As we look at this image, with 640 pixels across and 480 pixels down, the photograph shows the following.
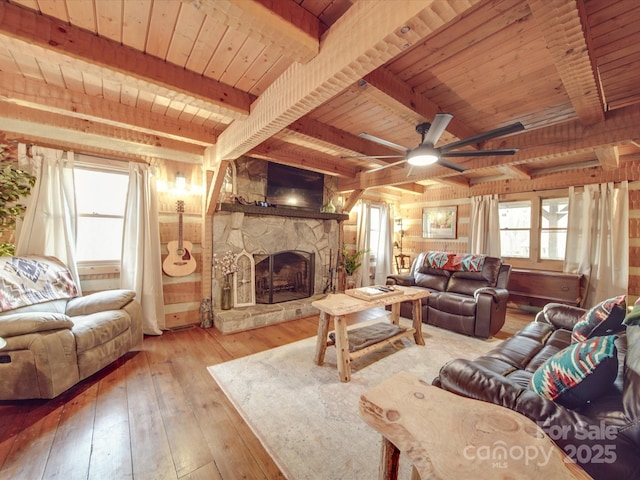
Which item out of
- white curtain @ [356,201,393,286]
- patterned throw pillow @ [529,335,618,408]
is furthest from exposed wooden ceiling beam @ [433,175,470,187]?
patterned throw pillow @ [529,335,618,408]

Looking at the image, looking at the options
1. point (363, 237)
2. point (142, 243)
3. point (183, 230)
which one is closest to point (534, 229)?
point (363, 237)

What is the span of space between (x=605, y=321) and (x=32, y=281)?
4617 mm

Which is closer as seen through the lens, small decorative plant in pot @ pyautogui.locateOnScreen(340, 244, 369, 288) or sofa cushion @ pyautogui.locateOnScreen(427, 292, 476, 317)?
sofa cushion @ pyautogui.locateOnScreen(427, 292, 476, 317)

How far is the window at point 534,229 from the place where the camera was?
4.39 metres

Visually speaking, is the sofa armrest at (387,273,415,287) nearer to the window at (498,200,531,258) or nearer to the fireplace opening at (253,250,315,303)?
the fireplace opening at (253,250,315,303)

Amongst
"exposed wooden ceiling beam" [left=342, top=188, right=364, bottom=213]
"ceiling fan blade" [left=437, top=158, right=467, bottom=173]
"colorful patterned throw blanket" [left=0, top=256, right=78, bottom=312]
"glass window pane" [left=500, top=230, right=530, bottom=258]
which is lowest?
"colorful patterned throw blanket" [left=0, top=256, right=78, bottom=312]

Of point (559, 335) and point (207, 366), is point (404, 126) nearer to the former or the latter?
point (559, 335)

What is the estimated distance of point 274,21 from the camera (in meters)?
1.19

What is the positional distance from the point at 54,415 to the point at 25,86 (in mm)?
2469

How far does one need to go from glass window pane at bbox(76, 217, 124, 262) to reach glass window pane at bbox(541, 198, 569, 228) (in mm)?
6537

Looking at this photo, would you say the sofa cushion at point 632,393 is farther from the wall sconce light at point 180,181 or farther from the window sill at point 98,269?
the window sill at point 98,269

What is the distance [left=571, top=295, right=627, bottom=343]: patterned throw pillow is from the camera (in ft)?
6.02

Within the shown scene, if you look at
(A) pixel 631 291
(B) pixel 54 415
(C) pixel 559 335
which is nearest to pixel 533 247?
→ (A) pixel 631 291

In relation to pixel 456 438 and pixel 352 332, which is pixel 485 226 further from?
pixel 456 438
